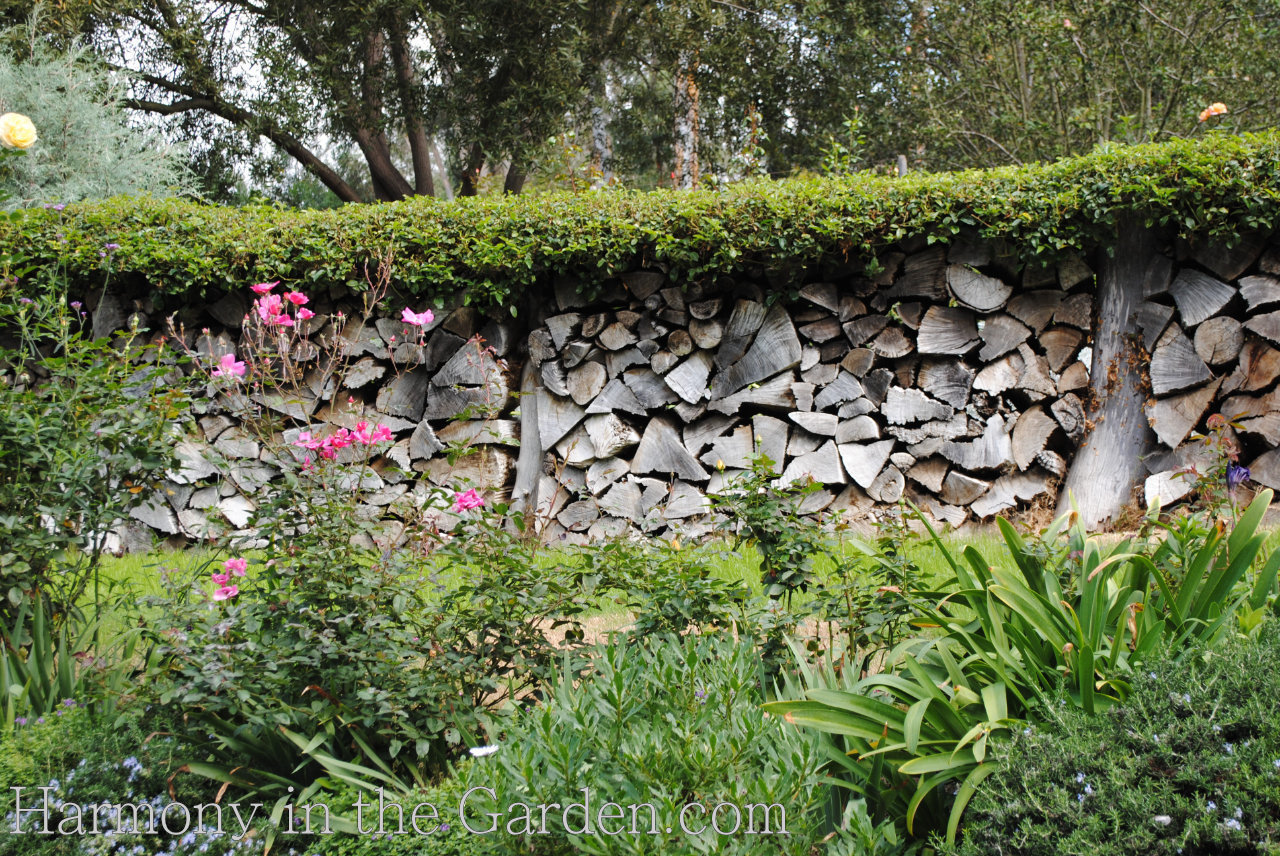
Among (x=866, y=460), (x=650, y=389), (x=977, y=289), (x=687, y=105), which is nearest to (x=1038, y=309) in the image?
(x=977, y=289)

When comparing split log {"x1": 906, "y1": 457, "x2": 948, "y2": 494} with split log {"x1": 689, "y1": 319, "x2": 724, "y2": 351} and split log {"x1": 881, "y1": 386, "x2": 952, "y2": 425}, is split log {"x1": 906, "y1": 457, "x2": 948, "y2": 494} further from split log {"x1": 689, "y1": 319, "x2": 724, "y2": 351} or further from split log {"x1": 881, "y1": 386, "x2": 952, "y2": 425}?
split log {"x1": 689, "y1": 319, "x2": 724, "y2": 351}

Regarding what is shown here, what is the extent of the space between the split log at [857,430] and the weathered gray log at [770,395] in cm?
27

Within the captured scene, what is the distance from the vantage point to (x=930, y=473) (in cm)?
432

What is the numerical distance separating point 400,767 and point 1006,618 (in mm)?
1498

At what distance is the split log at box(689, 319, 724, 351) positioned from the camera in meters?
4.46

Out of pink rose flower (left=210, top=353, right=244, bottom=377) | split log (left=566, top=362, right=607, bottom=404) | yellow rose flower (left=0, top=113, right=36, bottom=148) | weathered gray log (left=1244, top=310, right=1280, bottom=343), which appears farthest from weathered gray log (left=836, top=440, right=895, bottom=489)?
yellow rose flower (left=0, top=113, right=36, bottom=148)

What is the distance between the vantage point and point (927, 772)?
5.42 ft

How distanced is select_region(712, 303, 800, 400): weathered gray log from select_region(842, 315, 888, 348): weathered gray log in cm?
27

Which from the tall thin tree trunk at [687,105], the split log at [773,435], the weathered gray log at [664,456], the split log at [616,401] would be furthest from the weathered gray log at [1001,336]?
the tall thin tree trunk at [687,105]

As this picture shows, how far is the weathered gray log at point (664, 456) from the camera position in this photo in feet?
14.5

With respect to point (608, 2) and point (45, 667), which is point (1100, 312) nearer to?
point (45, 667)

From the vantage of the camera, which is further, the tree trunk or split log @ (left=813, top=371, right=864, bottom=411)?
split log @ (left=813, top=371, right=864, bottom=411)

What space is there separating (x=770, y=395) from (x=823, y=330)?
1.41ft

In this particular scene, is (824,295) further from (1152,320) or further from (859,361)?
(1152,320)
